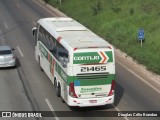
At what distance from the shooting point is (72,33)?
25.1 m

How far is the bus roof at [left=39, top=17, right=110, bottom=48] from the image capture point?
22469 millimetres

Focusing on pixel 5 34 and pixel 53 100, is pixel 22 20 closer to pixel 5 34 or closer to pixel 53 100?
pixel 5 34

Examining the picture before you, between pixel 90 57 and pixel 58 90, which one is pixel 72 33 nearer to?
pixel 58 90

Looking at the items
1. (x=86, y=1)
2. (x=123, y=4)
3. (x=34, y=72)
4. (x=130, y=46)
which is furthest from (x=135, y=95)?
(x=86, y=1)

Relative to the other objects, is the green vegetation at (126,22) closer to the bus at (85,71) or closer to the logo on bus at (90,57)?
the bus at (85,71)

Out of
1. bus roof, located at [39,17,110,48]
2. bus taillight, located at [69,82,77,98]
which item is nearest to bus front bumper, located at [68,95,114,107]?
bus taillight, located at [69,82,77,98]

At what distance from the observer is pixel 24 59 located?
3353cm

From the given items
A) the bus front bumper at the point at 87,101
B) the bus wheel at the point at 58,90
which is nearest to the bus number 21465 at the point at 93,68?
the bus front bumper at the point at 87,101

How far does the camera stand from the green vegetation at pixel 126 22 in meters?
33.8

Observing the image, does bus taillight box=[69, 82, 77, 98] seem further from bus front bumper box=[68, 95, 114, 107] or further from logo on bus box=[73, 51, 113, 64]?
logo on bus box=[73, 51, 113, 64]

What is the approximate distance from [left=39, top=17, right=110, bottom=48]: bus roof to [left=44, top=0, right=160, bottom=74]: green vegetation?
7.27 metres

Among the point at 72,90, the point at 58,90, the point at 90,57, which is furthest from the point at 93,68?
the point at 58,90

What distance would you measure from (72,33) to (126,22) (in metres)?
18.4

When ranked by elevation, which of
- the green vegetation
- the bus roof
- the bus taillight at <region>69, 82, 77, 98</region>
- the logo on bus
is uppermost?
the bus roof
